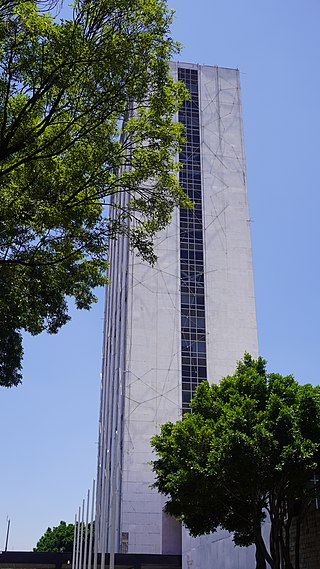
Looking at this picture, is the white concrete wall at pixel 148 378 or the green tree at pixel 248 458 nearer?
the green tree at pixel 248 458

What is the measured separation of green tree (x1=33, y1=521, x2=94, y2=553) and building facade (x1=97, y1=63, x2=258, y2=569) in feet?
24.7

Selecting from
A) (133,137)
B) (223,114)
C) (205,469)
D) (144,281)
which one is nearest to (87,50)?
(133,137)

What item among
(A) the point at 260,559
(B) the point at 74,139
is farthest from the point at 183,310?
(B) the point at 74,139

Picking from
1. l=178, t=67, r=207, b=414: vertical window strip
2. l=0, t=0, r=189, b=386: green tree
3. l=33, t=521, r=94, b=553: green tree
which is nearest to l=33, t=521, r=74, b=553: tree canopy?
l=33, t=521, r=94, b=553: green tree

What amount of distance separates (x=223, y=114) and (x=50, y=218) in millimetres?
50635

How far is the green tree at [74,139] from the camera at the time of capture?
10.6 meters

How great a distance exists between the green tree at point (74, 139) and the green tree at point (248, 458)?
557 centimetres

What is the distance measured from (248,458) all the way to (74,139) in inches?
362

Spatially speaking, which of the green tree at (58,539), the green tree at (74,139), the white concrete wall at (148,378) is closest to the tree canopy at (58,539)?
the green tree at (58,539)

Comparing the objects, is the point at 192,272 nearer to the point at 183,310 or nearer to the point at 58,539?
the point at 183,310

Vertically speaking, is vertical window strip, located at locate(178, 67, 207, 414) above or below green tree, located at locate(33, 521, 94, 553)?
above

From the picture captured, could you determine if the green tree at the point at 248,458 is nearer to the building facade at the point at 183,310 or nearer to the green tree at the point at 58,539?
the building facade at the point at 183,310

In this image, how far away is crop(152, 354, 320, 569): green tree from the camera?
1622 centimetres

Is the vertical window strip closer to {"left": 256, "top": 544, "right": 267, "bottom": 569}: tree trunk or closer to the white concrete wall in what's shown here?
the white concrete wall
